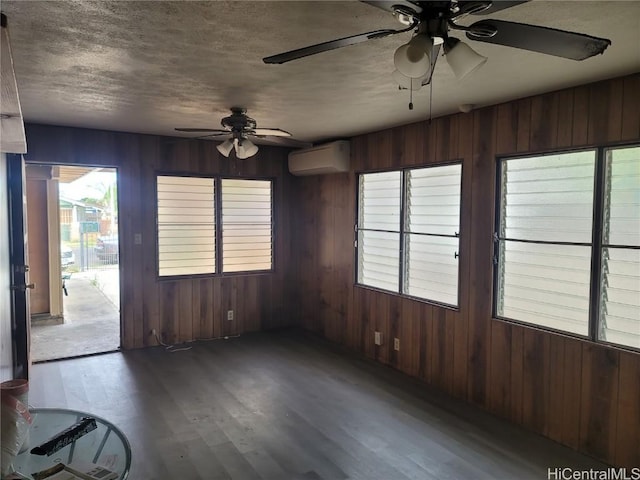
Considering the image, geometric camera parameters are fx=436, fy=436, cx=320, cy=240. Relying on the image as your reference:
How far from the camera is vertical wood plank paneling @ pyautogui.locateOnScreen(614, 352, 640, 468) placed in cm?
259

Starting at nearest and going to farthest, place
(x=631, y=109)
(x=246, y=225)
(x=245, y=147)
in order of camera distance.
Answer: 1. (x=631, y=109)
2. (x=245, y=147)
3. (x=246, y=225)

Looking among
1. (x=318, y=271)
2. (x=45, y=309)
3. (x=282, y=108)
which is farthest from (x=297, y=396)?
(x=45, y=309)

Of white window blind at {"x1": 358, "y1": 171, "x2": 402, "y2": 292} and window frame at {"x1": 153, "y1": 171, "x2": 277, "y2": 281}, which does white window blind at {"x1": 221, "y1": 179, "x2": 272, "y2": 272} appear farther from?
white window blind at {"x1": 358, "y1": 171, "x2": 402, "y2": 292}

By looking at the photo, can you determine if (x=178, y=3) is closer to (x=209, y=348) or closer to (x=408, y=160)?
(x=408, y=160)

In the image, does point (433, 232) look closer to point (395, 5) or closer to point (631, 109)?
point (631, 109)

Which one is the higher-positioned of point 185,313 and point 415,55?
point 415,55

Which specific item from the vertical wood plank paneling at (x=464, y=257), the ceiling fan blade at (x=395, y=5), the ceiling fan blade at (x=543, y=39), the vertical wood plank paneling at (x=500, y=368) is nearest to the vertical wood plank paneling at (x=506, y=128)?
the vertical wood plank paneling at (x=464, y=257)

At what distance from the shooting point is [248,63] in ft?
8.08

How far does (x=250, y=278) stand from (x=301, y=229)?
37.3 inches

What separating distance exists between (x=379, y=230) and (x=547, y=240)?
5.92 ft

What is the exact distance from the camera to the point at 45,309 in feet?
20.9

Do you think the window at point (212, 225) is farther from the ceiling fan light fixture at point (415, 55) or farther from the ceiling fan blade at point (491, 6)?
the ceiling fan blade at point (491, 6)
